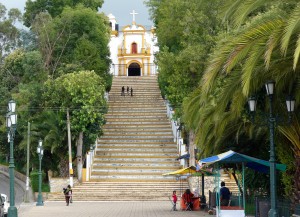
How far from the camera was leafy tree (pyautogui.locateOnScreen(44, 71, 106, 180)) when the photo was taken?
2015 inches

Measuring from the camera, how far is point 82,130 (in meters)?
51.0

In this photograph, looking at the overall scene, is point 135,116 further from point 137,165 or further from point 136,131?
point 137,165

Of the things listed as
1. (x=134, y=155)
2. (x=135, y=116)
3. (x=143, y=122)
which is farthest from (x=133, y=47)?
(x=134, y=155)

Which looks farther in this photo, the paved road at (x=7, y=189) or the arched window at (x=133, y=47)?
the arched window at (x=133, y=47)

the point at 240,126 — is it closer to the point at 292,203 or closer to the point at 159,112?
the point at 292,203

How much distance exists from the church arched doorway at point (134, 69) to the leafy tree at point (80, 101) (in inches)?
1608

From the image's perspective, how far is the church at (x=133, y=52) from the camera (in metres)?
92.5

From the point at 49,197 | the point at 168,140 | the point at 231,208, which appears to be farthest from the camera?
the point at 168,140

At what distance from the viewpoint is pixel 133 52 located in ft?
307

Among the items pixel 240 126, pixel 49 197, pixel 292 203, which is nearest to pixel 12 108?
pixel 240 126

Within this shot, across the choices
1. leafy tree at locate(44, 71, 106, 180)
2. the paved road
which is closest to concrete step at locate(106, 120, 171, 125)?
the paved road

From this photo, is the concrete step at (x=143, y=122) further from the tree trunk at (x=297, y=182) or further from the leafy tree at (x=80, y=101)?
the tree trunk at (x=297, y=182)

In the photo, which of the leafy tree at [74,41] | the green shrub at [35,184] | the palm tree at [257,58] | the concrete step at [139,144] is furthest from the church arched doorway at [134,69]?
the palm tree at [257,58]

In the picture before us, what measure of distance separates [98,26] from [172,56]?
65.7 ft
